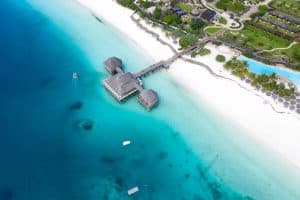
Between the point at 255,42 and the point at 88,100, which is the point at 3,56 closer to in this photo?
the point at 88,100

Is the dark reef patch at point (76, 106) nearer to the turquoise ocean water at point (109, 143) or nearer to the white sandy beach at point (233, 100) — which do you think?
the turquoise ocean water at point (109, 143)

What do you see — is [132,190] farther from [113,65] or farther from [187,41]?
[187,41]

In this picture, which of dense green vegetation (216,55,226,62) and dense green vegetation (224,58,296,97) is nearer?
dense green vegetation (224,58,296,97)

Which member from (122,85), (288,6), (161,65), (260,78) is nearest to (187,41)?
(161,65)

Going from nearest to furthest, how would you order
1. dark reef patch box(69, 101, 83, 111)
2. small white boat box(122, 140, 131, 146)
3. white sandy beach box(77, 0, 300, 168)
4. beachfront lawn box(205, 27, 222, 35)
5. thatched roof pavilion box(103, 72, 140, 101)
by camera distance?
white sandy beach box(77, 0, 300, 168) → small white boat box(122, 140, 131, 146) → dark reef patch box(69, 101, 83, 111) → thatched roof pavilion box(103, 72, 140, 101) → beachfront lawn box(205, 27, 222, 35)

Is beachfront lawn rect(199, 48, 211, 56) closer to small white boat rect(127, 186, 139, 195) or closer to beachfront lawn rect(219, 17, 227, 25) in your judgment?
beachfront lawn rect(219, 17, 227, 25)


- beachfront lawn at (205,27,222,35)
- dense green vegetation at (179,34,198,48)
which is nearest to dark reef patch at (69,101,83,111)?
dense green vegetation at (179,34,198,48)

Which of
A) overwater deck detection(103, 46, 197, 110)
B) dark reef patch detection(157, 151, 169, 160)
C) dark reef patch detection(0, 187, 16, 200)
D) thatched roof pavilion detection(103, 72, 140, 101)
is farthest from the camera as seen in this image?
thatched roof pavilion detection(103, 72, 140, 101)

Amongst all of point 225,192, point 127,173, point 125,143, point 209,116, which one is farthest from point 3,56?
point 225,192
